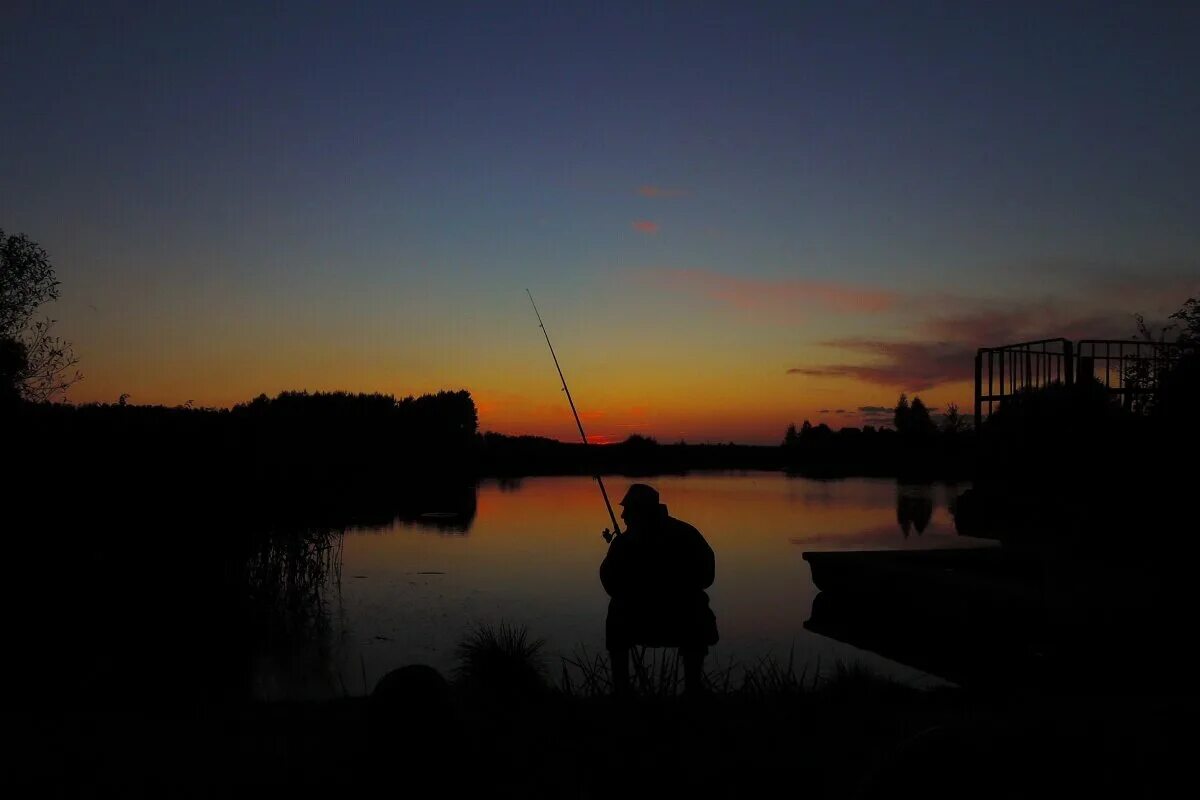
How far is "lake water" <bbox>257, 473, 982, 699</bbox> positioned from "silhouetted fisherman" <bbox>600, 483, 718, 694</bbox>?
39.4 inches

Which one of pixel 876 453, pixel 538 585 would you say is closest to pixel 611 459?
pixel 876 453

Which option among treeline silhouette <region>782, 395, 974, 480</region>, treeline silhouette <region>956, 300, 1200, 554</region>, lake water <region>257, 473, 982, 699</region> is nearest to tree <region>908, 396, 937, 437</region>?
treeline silhouette <region>782, 395, 974, 480</region>

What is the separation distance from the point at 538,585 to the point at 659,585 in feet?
44.4

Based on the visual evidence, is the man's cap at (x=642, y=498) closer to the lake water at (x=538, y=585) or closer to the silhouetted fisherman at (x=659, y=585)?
the silhouetted fisherman at (x=659, y=585)

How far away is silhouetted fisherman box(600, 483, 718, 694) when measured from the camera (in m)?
6.84

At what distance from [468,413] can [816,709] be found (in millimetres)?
76068

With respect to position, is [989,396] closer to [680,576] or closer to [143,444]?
[680,576]

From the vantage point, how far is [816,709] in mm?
5922

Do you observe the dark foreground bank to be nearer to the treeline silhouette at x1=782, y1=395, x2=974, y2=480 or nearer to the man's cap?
the man's cap

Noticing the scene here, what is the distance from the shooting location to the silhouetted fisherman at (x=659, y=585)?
6.84 metres

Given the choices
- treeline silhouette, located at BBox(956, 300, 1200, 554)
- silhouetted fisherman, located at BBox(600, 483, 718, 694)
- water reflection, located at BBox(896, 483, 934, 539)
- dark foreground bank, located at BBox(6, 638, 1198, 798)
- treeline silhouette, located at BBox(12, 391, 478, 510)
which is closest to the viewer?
dark foreground bank, located at BBox(6, 638, 1198, 798)

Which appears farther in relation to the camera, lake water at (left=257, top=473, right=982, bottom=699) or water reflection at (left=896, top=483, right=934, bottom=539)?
water reflection at (left=896, top=483, right=934, bottom=539)

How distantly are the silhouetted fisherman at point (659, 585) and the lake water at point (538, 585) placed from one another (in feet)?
3.28

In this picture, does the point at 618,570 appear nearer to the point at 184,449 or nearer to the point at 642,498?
the point at 642,498
